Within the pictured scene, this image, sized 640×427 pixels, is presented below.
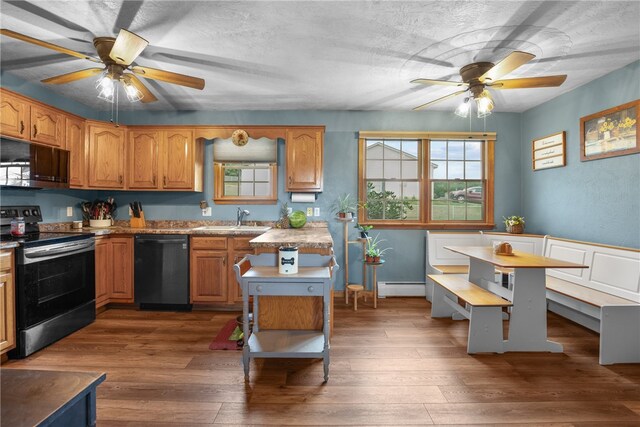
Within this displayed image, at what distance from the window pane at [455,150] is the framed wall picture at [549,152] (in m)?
0.87

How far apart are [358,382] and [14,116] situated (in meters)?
3.78

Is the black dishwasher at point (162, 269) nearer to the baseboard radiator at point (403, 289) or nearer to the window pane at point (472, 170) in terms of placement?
the baseboard radiator at point (403, 289)

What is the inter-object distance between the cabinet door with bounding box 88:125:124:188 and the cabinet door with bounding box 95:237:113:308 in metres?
0.76

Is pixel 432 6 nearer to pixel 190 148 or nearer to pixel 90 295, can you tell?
pixel 190 148

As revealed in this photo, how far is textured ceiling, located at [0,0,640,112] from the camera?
218cm

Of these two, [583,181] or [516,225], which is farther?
[516,225]

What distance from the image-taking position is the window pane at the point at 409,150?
4.52m

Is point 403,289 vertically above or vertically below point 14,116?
below

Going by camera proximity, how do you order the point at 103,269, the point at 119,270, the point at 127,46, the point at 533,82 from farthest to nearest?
1. the point at 119,270
2. the point at 103,269
3. the point at 533,82
4. the point at 127,46

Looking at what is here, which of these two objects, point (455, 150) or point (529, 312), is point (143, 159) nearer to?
point (455, 150)

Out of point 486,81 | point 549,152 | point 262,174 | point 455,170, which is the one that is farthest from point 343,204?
point 549,152

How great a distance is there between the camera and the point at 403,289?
4.38m

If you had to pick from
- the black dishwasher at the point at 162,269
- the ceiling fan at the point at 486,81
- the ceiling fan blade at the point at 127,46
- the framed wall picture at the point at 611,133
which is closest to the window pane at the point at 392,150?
the ceiling fan at the point at 486,81

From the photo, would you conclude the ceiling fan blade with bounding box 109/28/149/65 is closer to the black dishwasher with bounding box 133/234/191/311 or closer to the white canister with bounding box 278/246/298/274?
the white canister with bounding box 278/246/298/274
